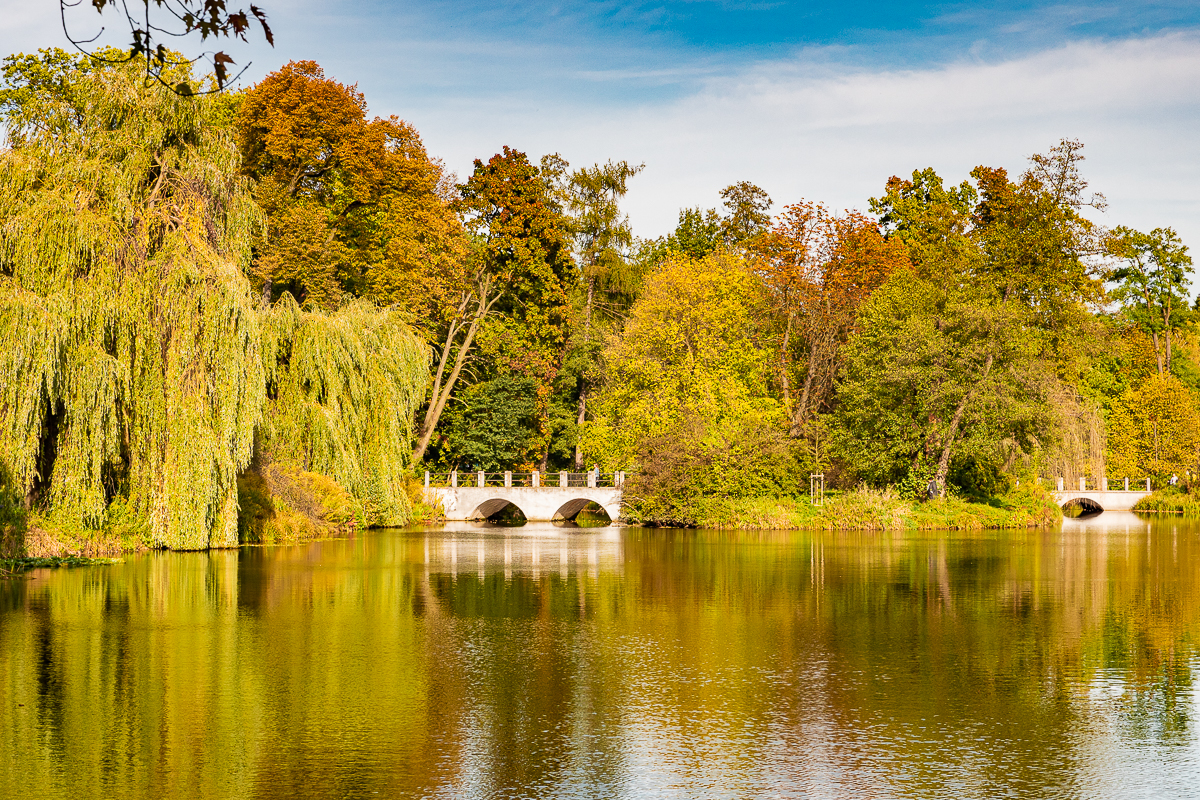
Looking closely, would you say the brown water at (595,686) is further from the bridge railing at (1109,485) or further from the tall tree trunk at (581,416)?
the bridge railing at (1109,485)

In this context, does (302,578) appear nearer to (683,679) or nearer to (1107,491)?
(683,679)

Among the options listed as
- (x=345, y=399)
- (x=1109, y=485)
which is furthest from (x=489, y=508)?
(x=1109, y=485)

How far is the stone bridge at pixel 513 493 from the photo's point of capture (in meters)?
48.9

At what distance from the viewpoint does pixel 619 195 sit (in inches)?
2345

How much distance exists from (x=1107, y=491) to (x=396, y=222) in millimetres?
43511

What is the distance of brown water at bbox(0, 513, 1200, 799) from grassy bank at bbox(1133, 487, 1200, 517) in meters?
40.6

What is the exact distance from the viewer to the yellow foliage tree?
64.2 metres

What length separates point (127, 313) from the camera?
84.3 ft

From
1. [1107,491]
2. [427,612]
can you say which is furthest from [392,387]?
[1107,491]

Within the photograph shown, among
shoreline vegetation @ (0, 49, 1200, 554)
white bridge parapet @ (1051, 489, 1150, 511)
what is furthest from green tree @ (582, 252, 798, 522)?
white bridge parapet @ (1051, 489, 1150, 511)

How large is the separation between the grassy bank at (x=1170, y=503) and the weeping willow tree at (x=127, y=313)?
51.1 m

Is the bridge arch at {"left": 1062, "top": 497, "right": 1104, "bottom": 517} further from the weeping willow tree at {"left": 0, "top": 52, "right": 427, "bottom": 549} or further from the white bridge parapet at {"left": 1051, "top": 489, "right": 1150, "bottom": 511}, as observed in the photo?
the weeping willow tree at {"left": 0, "top": 52, "right": 427, "bottom": 549}

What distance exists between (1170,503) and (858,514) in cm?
2918

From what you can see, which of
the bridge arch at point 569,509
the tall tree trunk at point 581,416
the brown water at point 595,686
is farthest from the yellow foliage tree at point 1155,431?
the brown water at point 595,686
